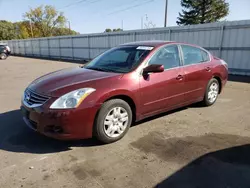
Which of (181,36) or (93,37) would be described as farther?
(93,37)

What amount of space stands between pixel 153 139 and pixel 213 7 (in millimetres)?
36605

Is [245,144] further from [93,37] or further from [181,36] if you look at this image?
[93,37]

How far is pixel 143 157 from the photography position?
3.05 meters

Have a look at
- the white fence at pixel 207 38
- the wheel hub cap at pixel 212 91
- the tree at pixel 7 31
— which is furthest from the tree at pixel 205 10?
the tree at pixel 7 31

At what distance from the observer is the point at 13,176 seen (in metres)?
2.66

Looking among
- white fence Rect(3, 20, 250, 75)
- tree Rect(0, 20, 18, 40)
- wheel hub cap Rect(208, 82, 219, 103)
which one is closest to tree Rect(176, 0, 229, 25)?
white fence Rect(3, 20, 250, 75)

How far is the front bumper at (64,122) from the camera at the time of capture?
2990mm

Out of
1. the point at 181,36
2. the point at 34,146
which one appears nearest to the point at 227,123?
the point at 34,146

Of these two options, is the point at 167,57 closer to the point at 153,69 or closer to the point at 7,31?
the point at 153,69

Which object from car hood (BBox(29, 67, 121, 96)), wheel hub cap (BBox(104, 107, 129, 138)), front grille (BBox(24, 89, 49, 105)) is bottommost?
wheel hub cap (BBox(104, 107, 129, 138))

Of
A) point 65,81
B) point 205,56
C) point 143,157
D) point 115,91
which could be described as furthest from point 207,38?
point 143,157

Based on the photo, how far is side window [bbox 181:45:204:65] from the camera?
4527 millimetres

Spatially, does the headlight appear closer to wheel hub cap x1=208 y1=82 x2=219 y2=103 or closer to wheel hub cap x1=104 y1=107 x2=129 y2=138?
wheel hub cap x1=104 y1=107 x2=129 y2=138

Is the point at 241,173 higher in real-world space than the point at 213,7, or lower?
lower
